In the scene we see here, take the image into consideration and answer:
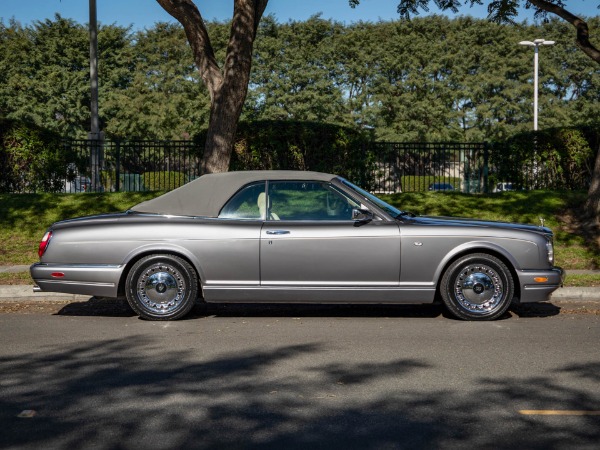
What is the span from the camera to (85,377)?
6531 millimetres

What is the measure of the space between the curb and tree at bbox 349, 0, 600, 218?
522 centimetres

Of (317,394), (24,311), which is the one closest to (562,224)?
(24,311)

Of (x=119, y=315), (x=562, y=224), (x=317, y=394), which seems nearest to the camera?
(x=317, y=394)

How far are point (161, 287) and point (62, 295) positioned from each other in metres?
2.18

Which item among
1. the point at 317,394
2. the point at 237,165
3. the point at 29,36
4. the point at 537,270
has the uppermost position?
the point at 29,36

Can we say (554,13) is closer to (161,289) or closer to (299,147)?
(299,147)

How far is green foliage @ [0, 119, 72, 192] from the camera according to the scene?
19.2 m

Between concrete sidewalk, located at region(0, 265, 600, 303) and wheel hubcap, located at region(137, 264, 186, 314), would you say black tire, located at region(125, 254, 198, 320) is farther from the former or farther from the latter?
concrete sidewalk, located at region(0, 265, 600, 303)

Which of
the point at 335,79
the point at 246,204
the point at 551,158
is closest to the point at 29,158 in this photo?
the point at 246,204

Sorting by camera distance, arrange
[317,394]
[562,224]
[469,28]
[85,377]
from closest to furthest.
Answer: [317,394] < [85,377] < [562,224] < [469,28]

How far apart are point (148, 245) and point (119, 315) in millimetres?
1198

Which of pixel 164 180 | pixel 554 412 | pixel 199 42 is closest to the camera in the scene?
pixel 554 412

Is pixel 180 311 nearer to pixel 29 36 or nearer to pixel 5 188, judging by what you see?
pixel 5 188

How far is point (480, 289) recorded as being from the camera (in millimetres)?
9133
